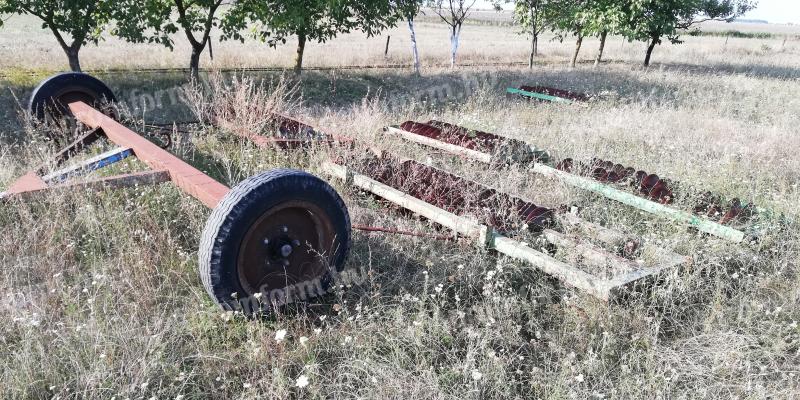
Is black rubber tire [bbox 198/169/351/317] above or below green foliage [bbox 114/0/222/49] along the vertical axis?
below

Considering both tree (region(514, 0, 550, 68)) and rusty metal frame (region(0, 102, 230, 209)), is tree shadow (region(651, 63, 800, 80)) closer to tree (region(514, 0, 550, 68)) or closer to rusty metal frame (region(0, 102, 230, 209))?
tree (region(514, 0, 550, 68))

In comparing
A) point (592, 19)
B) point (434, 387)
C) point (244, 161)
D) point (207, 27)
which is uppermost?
point (592, 19)

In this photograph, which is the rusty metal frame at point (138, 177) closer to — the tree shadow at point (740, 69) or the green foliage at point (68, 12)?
the green foliage at point (68, 12)

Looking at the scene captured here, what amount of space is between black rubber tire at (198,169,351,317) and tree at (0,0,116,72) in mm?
7505

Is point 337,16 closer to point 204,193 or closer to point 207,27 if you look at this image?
point 207,27

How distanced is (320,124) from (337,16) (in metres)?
3.94

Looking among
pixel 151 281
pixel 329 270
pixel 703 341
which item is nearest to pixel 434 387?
pixel 329 270

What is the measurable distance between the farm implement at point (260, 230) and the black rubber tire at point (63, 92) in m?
2.16

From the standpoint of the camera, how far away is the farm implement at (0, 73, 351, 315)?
2.55 meters

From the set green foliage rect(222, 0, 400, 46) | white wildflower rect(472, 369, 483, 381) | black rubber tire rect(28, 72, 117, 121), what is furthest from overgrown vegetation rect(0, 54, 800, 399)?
green foliage rect(222, 0, 400, 46)


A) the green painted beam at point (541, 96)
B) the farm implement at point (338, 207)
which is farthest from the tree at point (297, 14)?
the farm implement at point (338, 207)

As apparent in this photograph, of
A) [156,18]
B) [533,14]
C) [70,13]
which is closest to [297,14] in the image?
[156,18]

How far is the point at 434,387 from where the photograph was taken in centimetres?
244

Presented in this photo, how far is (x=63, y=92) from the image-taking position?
18.3 feet
